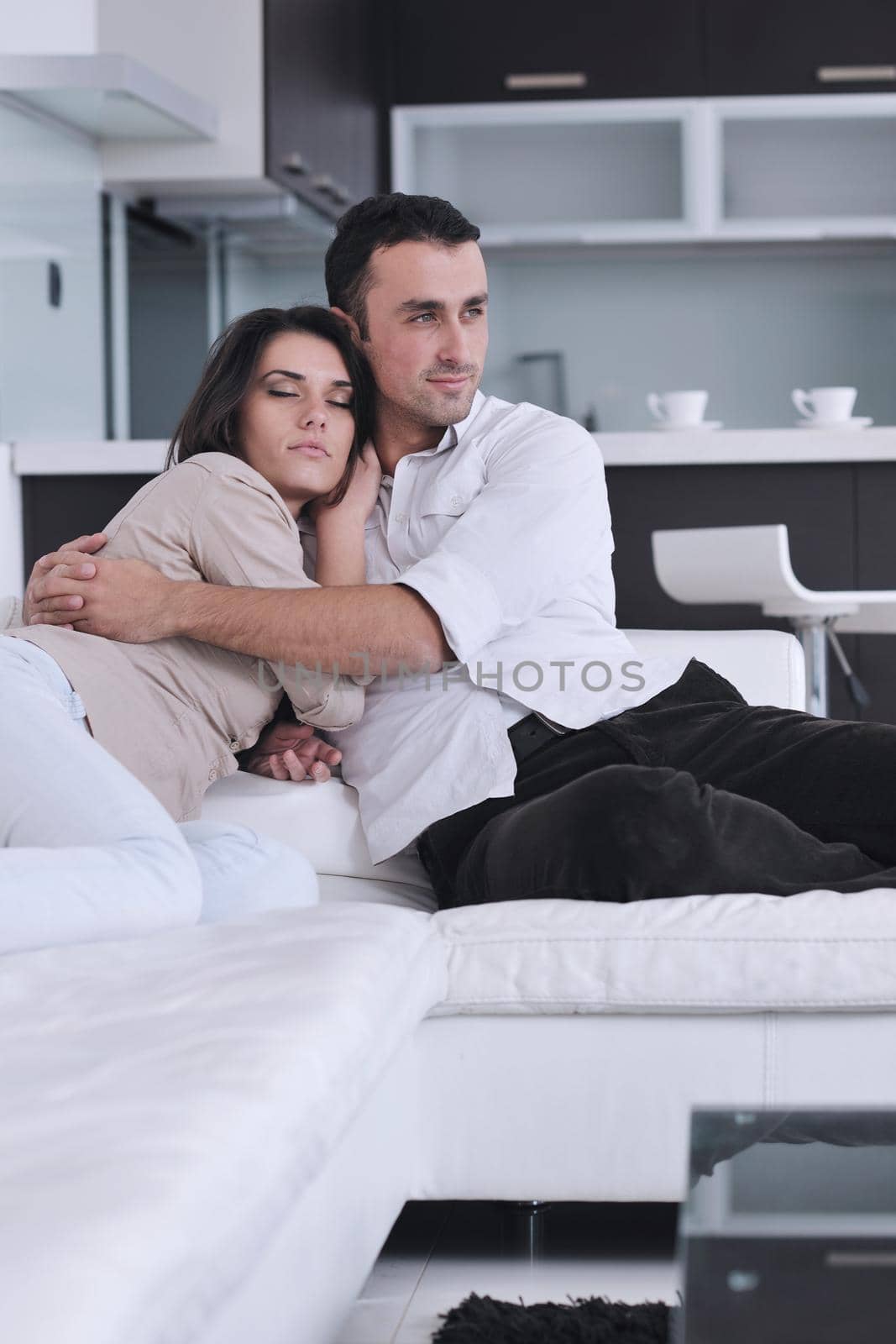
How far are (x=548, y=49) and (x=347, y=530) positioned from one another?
160 inches

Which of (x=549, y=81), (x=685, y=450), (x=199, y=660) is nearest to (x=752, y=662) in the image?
(x=199, y=660)

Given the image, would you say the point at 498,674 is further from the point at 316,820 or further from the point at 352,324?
the point at 352,324

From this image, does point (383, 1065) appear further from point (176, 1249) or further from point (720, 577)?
point (720, 577)

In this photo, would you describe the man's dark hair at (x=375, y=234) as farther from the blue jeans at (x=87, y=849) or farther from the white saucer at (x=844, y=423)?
the white saucer at (x=844, y=423)

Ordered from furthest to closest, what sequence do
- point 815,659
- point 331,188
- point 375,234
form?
point 331,188 < point 815,659 < point 375,234

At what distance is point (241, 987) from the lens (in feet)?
3.43

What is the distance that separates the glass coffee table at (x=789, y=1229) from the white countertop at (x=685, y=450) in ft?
8.78

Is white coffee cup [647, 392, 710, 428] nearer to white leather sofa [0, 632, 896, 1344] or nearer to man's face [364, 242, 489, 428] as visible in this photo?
man's face [364, 242, 489, 428]

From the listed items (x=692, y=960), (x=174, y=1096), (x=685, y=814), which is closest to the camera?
(x=174, y=1096)

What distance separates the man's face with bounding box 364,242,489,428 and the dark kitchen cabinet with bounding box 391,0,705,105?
12.3 ft

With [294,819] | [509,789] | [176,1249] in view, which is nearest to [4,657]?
[294,819]

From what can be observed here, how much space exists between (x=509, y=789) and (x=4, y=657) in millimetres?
612

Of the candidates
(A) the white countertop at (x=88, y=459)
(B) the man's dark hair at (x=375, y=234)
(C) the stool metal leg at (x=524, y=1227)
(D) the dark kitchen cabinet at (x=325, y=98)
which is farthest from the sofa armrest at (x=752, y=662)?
(D) the dark kitchen cabinet at (x=325, y=98)

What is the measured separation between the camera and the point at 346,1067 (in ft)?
3.20
